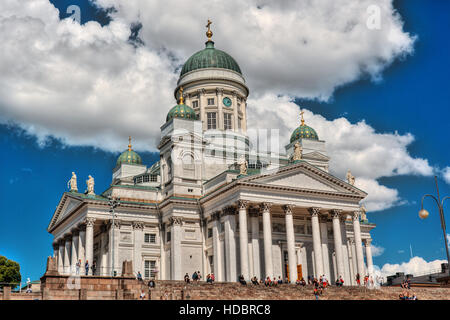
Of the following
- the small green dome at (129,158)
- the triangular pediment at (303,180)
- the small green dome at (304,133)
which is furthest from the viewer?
the small green dome at (129,158)

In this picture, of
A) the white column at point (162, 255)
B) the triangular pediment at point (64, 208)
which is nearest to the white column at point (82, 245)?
the triangular pediment at point (64, 208)

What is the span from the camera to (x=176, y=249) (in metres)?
54.6

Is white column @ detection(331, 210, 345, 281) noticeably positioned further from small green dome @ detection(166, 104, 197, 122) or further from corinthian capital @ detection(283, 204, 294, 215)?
small green dome @ detection(166, 104, 197, 122)

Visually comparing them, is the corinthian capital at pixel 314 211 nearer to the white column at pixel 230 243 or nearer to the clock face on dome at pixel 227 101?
the white column at pixel 230 243

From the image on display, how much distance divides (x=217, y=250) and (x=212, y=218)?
11.1 ft

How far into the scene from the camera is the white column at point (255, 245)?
51469 millimetres

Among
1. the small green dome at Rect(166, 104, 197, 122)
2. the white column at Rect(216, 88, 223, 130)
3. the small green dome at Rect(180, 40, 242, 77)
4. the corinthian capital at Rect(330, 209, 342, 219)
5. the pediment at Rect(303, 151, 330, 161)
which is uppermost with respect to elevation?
the small green dome at Rect(180, 40, 242, 77)

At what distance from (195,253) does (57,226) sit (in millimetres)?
18482

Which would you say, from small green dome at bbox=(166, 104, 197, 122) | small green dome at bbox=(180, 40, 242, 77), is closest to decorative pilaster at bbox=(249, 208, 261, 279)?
small green dome at bbox=(166, 104, 197, 122)

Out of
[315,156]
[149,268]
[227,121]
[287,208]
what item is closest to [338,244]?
[287,208]

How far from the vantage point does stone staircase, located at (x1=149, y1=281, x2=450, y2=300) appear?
3950 centimetres

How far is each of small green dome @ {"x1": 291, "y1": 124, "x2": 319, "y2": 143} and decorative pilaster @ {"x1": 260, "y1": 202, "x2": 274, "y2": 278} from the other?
19.0 metres

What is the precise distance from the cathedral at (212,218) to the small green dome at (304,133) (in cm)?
682

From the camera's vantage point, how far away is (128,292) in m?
36.4
